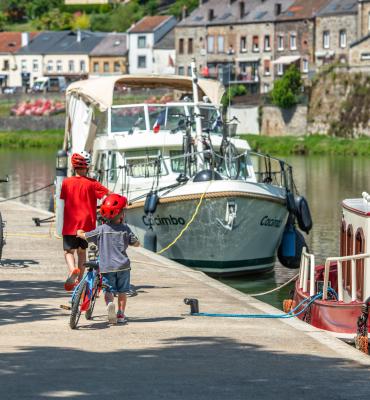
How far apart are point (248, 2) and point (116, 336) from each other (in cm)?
11608

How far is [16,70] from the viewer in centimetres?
15862

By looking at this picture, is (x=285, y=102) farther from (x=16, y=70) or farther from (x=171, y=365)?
(x=171, y=365)

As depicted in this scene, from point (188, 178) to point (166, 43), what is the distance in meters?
115


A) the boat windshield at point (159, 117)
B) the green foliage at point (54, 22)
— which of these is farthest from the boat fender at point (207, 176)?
the green foliage at point (54, 22)

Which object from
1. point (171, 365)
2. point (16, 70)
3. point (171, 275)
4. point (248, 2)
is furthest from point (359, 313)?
point (16, 70)

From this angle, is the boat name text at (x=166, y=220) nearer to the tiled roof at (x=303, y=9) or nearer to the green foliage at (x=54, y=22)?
the tiled roof at (x=303, y=9)

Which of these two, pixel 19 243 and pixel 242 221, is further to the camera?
pixel 242 221

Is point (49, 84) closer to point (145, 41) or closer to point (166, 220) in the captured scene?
point (145, 41)

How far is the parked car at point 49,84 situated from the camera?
141150 millimetres

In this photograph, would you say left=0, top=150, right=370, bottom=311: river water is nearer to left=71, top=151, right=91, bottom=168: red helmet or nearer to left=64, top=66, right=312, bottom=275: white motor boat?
left=64, top=66, right=312, bottom=275: white motor boat

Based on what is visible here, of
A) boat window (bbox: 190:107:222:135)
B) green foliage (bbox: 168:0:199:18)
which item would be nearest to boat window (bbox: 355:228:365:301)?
boat window (bbox: 190:107:222:135)

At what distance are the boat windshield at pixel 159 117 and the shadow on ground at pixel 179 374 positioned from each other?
17.5m

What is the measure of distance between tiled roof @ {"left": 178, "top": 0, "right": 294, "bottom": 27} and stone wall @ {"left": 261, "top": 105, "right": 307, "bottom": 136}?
18.3 m

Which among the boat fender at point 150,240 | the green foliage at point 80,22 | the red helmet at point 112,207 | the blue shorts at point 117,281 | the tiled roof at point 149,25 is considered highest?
the red helmet at point 112,207
